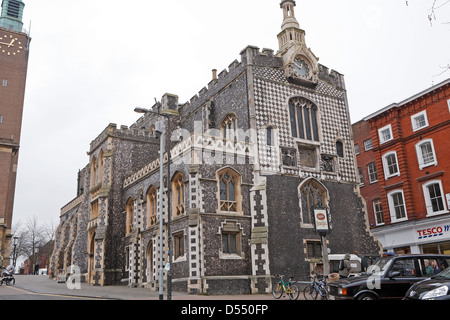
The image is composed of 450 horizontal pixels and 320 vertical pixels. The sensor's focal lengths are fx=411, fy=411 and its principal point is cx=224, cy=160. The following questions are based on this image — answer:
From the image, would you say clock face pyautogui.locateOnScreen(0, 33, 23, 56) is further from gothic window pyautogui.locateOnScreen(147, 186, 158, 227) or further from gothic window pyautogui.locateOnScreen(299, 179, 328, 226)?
gothic window pyautogui.locateOnScreen(299, 179, 328, 226)

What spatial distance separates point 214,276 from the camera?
71.7 ft

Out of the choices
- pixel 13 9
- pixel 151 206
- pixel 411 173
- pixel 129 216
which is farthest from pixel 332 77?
pixel 13 9

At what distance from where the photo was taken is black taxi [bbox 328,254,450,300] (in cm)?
1182

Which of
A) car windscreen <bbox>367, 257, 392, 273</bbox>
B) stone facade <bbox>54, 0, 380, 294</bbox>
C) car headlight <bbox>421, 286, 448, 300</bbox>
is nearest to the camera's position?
car headlight <bbox>421, 286, 448, 300</bbox>

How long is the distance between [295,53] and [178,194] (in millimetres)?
12794

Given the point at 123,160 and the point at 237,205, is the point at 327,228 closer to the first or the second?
the point at 237,205

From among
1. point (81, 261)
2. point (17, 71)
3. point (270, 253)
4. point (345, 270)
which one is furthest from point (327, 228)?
point (17, 71)

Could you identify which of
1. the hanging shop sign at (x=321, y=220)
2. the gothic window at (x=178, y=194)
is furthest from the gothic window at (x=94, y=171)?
the hanging shop sign at (x=321, y=220)

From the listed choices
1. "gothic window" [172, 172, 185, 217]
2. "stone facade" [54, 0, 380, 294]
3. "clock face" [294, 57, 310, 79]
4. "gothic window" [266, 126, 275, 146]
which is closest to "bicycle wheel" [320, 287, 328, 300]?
"stone facade" [54, 0, 380, 294]

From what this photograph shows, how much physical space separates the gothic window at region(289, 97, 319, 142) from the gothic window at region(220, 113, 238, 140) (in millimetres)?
3836

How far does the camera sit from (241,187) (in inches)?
961

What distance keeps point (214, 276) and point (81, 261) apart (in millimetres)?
17039

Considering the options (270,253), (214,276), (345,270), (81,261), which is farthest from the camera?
(81,261)

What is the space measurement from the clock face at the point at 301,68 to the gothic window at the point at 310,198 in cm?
777
